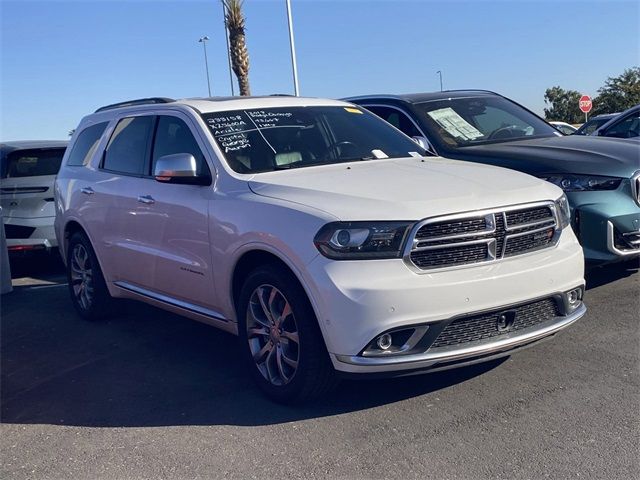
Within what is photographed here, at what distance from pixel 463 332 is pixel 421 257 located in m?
0.47

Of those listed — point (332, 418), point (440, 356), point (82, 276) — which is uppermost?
point (82, 276)

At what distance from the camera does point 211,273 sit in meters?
4.93

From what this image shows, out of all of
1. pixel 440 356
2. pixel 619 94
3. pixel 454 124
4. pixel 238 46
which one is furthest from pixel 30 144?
pixel 619 94

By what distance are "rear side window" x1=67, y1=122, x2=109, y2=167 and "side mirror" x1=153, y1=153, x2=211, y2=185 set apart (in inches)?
83.7

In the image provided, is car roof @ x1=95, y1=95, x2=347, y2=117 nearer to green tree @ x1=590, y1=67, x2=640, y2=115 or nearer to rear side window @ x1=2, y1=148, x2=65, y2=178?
rear side window @ x1=2, y1=148, x2=65, y2=178

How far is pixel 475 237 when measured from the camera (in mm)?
4117

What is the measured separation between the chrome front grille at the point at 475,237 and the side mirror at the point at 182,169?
168 cm

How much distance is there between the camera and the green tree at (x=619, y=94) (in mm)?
38594

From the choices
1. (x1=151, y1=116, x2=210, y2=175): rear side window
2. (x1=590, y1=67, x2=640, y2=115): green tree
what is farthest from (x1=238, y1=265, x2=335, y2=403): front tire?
(x1=590, y1=67, x2=640, y2=115): green tree

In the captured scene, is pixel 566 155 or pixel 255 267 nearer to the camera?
pixel 255 267

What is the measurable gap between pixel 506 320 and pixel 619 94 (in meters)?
39.5

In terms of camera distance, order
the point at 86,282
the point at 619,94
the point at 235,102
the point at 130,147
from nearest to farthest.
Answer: the point at 235,102 < the point at 130,147 < the point at 86,282 < the point at 619,94

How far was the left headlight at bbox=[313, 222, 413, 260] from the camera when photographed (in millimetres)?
3973

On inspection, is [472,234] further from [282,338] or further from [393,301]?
[282,338]
